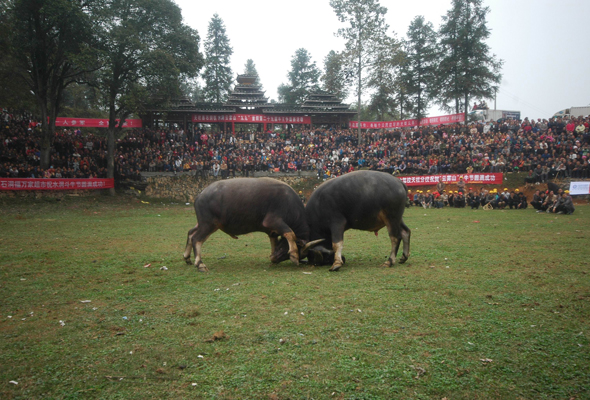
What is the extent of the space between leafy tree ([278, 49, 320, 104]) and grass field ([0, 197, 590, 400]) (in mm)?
59953

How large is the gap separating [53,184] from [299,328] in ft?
89.5

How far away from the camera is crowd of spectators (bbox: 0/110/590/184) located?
27.9 meters

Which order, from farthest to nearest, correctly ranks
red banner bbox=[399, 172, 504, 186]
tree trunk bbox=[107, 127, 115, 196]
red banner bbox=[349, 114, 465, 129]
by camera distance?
red banner bbox=[349, 114, 465, 129] < tree trunk bbox=[107, 127, 115, 196] < red banner bbox=[399, 172, 504, 186]

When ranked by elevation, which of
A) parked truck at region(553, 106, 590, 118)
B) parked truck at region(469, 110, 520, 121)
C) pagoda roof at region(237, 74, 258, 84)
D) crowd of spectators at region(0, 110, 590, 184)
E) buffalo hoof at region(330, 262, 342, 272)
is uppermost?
pagoda roof at region(237, 74, 258, 84)

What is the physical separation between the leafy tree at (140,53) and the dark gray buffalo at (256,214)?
22.2 metres

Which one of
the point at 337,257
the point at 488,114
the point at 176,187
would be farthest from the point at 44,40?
the point at 488,114

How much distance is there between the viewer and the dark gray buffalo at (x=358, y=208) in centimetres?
780

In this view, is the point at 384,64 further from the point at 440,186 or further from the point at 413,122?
the point at 440,186

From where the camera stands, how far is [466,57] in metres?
42.4

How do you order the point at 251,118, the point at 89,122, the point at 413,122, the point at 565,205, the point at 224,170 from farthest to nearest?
the point at 413,122
the point at 251,118
the point at 89,122
the point at 224,170
the point at 565,205

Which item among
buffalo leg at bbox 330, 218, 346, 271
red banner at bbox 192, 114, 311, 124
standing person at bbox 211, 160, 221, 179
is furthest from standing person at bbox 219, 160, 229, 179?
buffalo leg at bbox 330, 218, 346, 271

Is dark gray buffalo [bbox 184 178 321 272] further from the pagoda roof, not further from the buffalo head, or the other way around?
the pagoda roof

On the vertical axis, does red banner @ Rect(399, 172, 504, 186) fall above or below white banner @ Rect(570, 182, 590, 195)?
above

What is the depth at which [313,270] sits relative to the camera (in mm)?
7867
